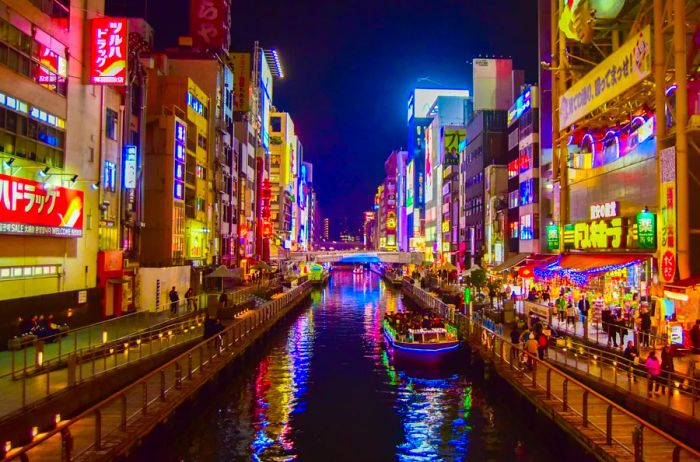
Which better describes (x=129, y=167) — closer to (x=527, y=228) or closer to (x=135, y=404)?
(x=135, y=404)

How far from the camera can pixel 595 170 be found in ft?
142

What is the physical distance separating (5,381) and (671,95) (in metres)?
33.1

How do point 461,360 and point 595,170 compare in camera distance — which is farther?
point 595,170

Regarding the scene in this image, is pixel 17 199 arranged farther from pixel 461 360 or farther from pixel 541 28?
pixel 541 28

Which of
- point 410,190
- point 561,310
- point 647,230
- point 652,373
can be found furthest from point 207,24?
point 410,190

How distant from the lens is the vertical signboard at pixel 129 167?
40281mm

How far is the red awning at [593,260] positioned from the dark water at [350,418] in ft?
32.3

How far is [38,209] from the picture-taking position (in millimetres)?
27578

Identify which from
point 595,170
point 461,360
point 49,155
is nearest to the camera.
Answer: point 49,155

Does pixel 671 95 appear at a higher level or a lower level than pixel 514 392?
higher

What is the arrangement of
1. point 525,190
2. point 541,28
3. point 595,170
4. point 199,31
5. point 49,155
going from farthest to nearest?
point 199,31
point 525,190
point 541,28
point 595,170
point 49,155

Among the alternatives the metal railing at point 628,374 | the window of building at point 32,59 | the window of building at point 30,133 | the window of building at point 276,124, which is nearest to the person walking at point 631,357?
the metal railing at point 628,374

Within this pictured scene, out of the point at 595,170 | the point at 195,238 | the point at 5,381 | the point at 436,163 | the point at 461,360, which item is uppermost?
the point at 436,163

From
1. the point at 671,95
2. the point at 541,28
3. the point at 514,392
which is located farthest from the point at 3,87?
the point at 541,28
